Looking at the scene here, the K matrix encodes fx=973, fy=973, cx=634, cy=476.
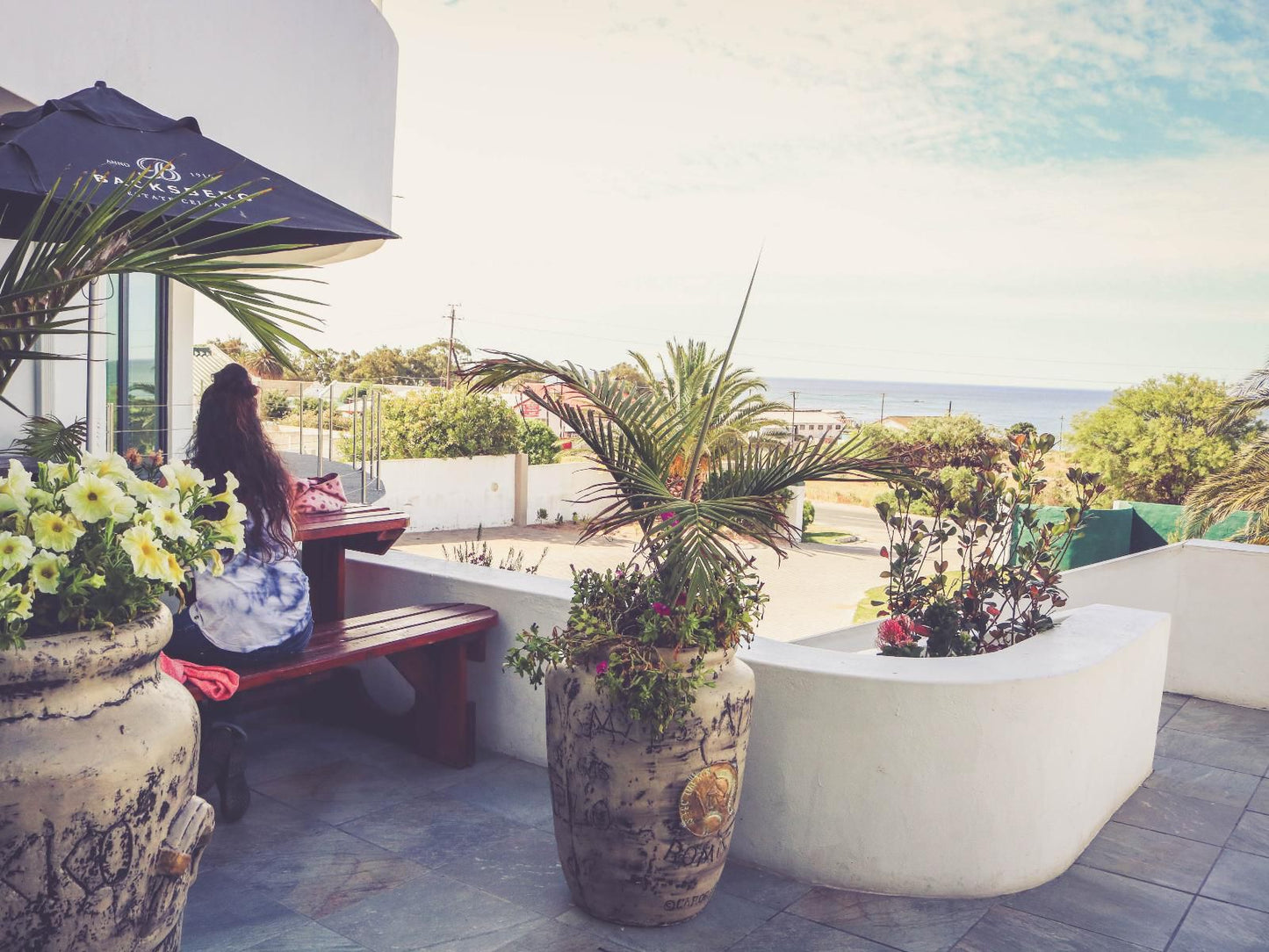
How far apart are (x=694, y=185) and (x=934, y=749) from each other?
2683 inches

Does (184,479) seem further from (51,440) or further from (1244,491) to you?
(1244,491)

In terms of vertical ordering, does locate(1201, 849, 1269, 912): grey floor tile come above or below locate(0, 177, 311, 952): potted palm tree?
below

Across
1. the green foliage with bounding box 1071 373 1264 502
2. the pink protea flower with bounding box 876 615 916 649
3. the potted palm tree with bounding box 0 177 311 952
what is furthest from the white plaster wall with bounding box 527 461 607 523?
the potted palm tree with bounding box 0 177 311 952

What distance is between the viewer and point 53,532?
5.63 feet

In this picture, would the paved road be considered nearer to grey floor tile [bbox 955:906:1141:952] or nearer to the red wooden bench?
the red wooden bench

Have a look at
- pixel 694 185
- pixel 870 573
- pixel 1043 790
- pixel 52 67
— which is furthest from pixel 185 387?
pixel 694 185

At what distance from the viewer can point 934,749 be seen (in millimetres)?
3084

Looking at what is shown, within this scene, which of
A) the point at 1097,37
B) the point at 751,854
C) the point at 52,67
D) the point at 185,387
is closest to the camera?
the point at 751,854

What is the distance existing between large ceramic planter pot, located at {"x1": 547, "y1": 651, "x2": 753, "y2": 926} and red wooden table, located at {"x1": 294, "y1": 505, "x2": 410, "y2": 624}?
5.90ft

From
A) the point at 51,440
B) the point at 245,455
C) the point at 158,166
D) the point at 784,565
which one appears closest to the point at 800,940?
the point at 245,455

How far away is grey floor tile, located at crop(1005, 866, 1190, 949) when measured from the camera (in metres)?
2.96

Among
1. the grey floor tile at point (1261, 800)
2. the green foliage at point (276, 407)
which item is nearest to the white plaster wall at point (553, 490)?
the green foliage at point (276, 407)

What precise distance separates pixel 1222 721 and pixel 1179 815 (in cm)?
165

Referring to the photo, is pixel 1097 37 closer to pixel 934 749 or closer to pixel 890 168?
pixel 934 749
